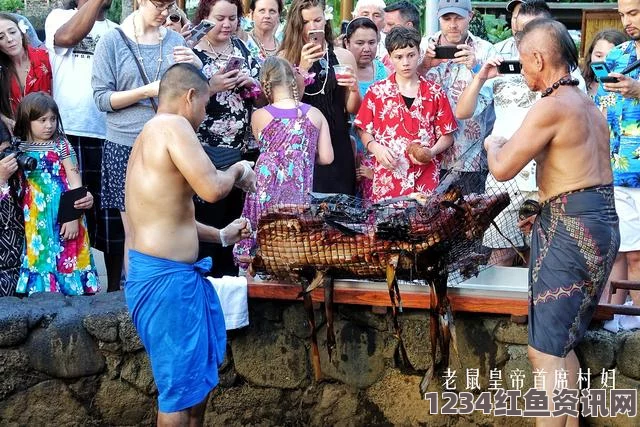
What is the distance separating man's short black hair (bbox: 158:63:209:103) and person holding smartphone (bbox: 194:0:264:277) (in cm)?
136

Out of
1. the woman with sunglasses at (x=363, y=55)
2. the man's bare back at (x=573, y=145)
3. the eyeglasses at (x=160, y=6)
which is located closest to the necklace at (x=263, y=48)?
the woman with sunglasses at (x=363, y=55)

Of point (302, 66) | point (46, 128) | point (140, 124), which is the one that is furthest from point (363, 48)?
point (46, 128)

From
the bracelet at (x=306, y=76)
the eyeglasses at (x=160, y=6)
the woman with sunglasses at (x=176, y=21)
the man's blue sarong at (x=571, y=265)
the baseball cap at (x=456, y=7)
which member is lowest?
the man's blue sarong at (x=571, y=265)

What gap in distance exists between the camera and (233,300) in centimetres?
561

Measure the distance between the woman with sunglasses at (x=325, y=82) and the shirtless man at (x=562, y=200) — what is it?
6.42 feet

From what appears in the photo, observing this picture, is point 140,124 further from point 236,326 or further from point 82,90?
point 236,326

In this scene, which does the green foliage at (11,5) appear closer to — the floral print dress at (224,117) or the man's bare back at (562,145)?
the floral print dress at (224,117)

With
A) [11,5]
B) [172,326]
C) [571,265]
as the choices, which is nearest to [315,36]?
[172,326]

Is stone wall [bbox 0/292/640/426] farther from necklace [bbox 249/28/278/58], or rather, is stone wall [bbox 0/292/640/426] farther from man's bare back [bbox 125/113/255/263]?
necklace [bbox 249/28/278/58]

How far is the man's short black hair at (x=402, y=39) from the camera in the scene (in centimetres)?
640

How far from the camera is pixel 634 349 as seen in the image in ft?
16.7

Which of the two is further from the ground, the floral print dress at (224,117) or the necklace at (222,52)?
the necklace at (222,52)

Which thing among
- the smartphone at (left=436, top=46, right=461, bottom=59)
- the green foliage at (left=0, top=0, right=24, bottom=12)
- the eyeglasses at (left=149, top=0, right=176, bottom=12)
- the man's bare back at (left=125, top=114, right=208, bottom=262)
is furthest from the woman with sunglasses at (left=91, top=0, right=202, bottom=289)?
the green foliage at (left=0, top=0, right=24, bottom=12)

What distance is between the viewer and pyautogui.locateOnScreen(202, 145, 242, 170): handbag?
245 inches
